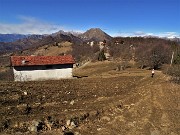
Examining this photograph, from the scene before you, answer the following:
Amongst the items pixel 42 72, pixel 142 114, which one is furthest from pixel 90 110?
pixel 42 72

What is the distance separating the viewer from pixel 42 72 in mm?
44281

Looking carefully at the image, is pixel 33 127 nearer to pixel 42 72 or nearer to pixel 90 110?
pixel 90 110

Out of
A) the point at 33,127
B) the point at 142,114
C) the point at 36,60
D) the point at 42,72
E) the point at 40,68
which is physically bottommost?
the point at 142,114

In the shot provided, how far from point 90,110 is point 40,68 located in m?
21.2

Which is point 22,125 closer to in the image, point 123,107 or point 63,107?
point 63,107

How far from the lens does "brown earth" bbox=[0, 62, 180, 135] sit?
2106cm

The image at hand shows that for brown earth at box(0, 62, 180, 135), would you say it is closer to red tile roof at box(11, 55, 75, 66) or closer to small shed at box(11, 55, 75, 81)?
small shed at box(11, 55, 75, 81)

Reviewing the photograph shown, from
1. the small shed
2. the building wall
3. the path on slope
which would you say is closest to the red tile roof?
the small shed

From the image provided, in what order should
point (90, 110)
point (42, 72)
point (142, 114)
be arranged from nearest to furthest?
point (90, 110), point (142, 114), point (42, 72)

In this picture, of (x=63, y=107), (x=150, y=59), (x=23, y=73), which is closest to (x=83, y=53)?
(x=150, y=59)

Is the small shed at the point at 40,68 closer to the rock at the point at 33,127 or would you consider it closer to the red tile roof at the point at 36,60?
the red tile roof at the point at 36,60

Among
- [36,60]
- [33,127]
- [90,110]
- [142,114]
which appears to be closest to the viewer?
[33,127]

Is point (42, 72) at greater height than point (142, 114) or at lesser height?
greater

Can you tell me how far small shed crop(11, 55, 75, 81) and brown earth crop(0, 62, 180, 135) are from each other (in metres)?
11.6
